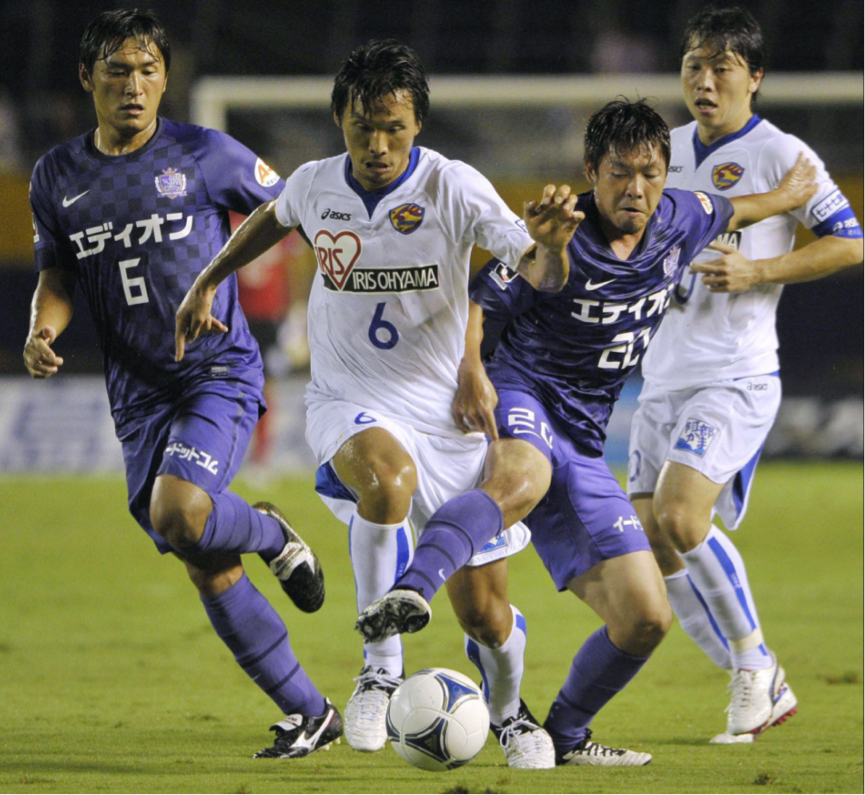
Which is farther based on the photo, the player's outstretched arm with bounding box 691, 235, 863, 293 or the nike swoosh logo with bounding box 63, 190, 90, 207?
the player's outstretched arm with bounding box 691, 235, 863, 293

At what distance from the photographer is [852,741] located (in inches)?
164

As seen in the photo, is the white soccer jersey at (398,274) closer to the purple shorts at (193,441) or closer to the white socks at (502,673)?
the purple shorts at (193,441)

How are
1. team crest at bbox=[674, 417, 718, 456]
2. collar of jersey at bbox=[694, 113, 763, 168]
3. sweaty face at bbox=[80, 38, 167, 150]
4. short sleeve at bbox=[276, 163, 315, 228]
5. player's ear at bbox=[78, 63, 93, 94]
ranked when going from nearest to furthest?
short sleeve at bbox=[276, 163, 315, 228] < sweaty face at bbox=[80, 38, 167, 150] < player's ear at bbox=[78, 63, 93, 94] < team crest at bbox=[674, 417, 718, 456] < collar of jersey at bbox=[694, 113, 763, 168]

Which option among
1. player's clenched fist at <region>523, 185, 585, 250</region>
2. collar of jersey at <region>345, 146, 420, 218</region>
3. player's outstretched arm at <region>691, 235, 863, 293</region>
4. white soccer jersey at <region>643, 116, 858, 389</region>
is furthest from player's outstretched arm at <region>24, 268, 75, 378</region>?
white soccer jersey at <region>643, 116, 858, 389</region>

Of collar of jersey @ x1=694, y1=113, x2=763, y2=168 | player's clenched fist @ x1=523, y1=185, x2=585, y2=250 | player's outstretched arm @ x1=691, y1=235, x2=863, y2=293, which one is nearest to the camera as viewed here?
player's clenched fist @ x1=523, y1=185, x2=585, y2=250

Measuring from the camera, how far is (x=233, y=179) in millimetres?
4031

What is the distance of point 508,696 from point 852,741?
1.29 metres

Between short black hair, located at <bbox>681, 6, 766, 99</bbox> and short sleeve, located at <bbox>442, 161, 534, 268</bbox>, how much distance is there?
1.30 meters

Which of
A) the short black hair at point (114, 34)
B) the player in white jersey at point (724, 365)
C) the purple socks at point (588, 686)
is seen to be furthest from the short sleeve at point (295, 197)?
the purple socks at point (588, 686)

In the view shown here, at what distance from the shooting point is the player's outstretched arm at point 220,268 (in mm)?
3721

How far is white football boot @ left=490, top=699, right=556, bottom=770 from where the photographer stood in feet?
12.1

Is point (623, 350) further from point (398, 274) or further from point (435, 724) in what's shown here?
point (435, 724)

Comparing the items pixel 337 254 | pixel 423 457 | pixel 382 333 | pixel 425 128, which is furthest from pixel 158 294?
pixel 425 128

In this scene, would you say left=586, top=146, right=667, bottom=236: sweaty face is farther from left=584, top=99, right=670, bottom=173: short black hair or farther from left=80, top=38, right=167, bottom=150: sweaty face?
left=80, top=38, right=167, bottom=150: sweaty face
